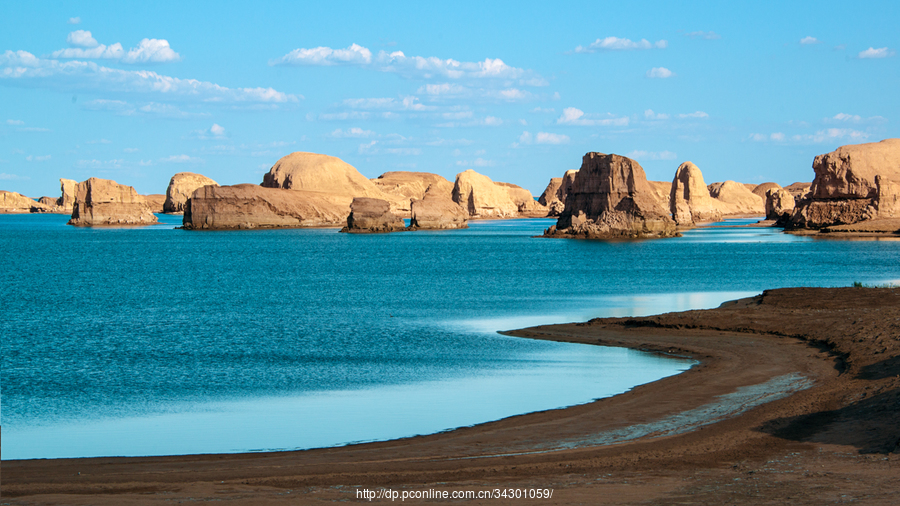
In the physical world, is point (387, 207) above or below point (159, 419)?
above

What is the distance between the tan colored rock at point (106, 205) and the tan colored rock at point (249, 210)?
741 inches

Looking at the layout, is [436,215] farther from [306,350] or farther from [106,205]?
[306,350]

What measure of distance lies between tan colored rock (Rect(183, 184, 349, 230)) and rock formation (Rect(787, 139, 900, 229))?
96.2 meters

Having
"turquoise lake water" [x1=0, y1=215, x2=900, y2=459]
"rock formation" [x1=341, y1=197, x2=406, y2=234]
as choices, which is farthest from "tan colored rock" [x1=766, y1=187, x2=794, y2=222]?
"turquoise lake water" [x1=0, y1=215, x2=900, y2=459]

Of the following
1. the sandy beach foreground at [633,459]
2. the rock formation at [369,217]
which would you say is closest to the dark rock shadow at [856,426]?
the sandy beach foreground at [633,459]

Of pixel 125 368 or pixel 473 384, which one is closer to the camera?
pixel 473 384

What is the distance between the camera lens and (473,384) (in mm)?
17875

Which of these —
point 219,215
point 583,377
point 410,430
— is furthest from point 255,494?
point 219,215

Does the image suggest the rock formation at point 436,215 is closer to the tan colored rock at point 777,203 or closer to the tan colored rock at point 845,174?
the tan colored rock at point 845,174

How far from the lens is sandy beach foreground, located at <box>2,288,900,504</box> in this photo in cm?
909

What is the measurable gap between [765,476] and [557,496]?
8.51 feet

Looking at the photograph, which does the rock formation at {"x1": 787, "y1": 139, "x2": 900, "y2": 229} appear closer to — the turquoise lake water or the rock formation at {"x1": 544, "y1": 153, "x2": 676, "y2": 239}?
the rock formation at {"x1": 544, "y1": 153, "x2": 676, "y2": 239}

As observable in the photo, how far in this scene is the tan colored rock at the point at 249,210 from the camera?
151500 millimetres

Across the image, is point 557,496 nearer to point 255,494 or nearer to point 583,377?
point 255,494
